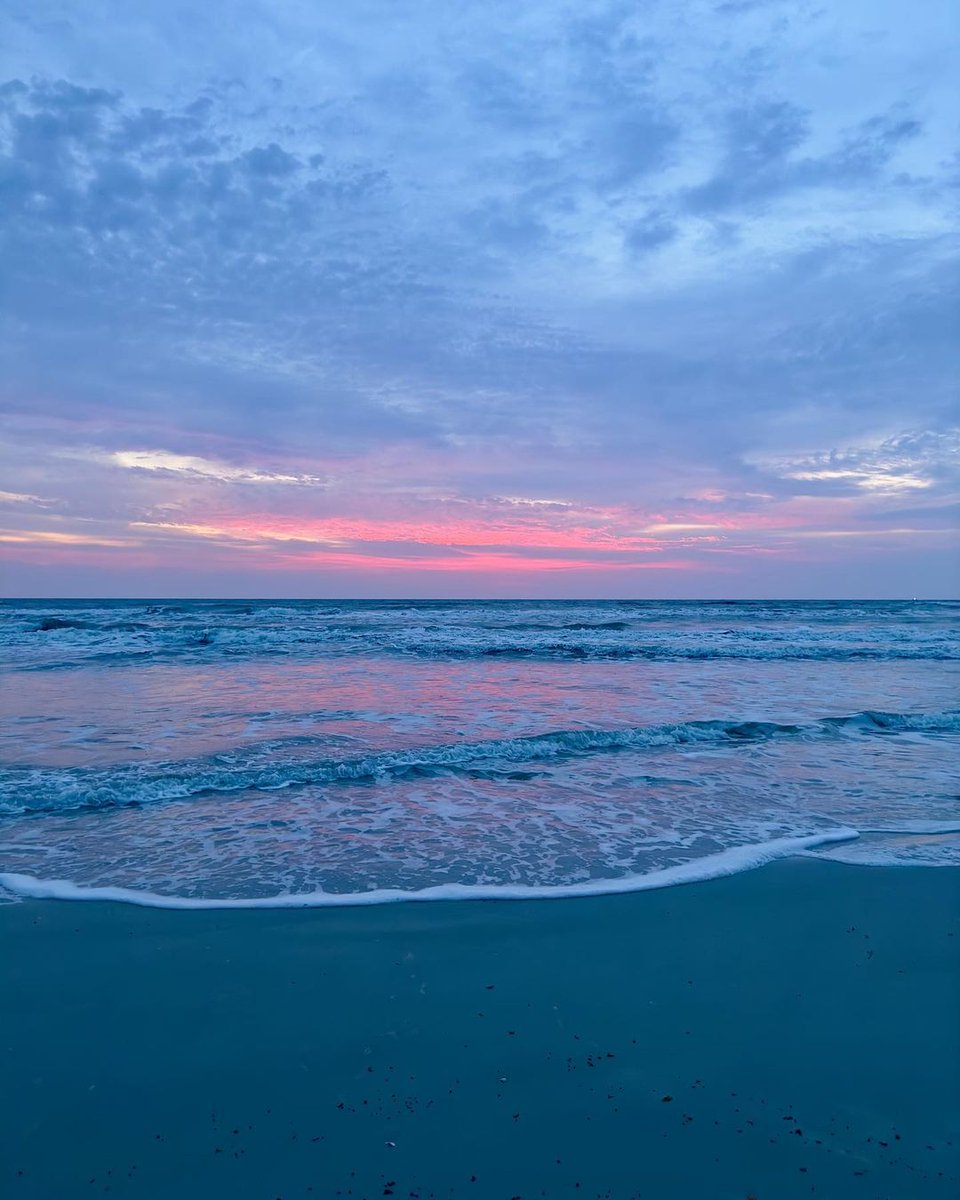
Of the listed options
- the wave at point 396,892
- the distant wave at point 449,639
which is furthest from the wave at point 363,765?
the distant wave at point 449,639

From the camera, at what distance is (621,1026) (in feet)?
12.8

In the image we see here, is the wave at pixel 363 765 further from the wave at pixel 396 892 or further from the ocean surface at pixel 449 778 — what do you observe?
the wave at pixel 396 892

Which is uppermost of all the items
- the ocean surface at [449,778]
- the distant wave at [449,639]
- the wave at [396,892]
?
the distant wave at [449,639]

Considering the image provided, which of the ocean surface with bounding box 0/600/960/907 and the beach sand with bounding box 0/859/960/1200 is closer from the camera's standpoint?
the beach sand with bounding box 0/859/960/1200

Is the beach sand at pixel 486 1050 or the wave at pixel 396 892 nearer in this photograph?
the beach sand at pixel 486 1050

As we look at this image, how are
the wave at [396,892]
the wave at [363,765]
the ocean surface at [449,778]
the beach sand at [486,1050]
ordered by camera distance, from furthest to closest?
the wave at [363,765]
the ocean surface at [449,778]
the wave at [396,892]
the beach sand at [486,1050]

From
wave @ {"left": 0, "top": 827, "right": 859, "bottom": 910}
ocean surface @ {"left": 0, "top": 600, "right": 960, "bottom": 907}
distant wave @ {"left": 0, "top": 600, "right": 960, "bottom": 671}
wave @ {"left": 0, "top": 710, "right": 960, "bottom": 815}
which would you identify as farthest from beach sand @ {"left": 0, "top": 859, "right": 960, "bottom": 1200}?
Answer: distant wave @ {"left": 0, "top": 600, "right": 960, "bottom": 671}

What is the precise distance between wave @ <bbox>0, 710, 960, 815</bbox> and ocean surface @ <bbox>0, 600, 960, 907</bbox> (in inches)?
1.5

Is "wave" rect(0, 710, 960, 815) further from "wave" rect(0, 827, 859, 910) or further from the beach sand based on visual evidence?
the beach sand

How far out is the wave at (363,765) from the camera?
25.5ft

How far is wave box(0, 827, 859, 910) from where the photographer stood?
A: 5281 millimetres

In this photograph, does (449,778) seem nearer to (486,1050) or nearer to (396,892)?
(396,892)

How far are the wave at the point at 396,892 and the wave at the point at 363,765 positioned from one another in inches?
81.5

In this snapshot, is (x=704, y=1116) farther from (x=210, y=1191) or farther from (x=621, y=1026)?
(x=210, y=1191)
